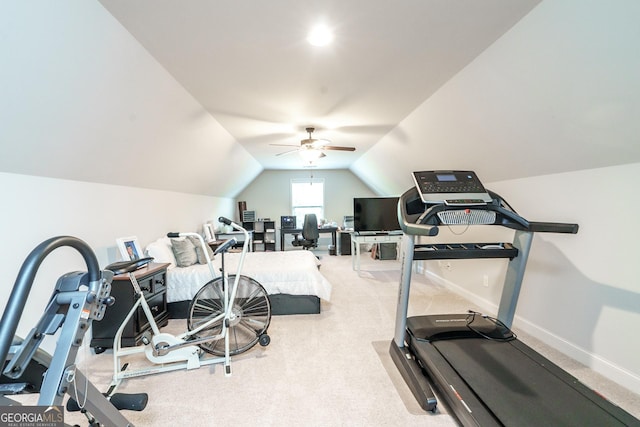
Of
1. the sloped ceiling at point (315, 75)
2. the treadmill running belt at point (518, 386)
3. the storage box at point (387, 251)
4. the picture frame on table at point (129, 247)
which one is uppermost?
the sloped ceiling at point (315, 75)

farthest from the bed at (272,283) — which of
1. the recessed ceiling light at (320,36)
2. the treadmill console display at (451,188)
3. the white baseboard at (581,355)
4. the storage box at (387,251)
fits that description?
the storage box at (387,251)

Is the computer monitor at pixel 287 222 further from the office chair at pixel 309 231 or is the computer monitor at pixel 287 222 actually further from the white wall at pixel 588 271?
the white wall at pixel 588 271

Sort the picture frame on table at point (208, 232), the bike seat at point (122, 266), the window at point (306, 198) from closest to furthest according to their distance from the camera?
1. the bike seat at point (122, 266)
2. the picture frame on table at point (208, 232)
3. the window at point (306, 198)

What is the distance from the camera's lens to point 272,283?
10.0 feet

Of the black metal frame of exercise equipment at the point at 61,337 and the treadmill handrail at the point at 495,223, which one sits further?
the treadmill handrail at the point at 495,223

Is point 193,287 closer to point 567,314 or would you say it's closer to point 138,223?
point 138,223

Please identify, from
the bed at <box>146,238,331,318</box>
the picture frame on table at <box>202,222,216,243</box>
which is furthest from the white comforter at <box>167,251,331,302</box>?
the picture frame on table at <box>202,222,216,243</box>

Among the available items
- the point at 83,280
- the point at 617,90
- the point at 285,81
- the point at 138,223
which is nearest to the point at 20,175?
the point at 138,223

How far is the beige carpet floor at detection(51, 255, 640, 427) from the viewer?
1.66 m

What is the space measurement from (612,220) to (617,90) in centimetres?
100

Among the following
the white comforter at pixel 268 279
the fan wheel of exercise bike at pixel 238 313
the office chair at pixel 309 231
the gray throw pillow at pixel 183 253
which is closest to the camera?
the fan wheel of exercise bike at pixel 238 313

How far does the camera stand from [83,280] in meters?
0.91

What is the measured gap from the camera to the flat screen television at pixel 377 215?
5156 mm

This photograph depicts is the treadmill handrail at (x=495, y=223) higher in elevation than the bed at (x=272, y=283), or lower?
higher
